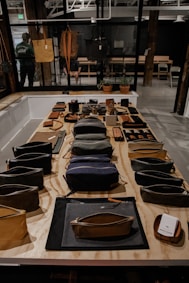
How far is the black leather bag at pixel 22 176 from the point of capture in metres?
1.27

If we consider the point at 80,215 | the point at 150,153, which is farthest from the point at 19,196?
the point at 150,153

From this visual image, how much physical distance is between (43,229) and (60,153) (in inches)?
33.4

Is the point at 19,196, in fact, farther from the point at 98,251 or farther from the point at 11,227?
the point at 98,251

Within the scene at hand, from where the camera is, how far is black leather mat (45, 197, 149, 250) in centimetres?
98

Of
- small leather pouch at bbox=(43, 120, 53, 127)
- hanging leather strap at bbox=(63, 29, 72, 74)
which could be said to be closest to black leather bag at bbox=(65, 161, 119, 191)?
small leather pouch at bbox=(43, 120, 53, 127)

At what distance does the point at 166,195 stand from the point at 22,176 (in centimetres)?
83

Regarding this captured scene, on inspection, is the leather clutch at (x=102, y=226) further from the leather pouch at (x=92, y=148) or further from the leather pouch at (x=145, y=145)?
the leather pouch at (x=145, y=145)

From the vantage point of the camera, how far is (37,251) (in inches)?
37.8

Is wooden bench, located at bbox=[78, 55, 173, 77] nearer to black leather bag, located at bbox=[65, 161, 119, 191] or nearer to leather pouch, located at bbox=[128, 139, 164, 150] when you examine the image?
leather pouch, located at bbox=[128, 139, 164, 150]

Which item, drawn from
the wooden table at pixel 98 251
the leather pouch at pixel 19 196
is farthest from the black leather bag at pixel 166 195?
the leather pouch at pixel 19 196

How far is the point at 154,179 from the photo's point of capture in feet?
4.30
